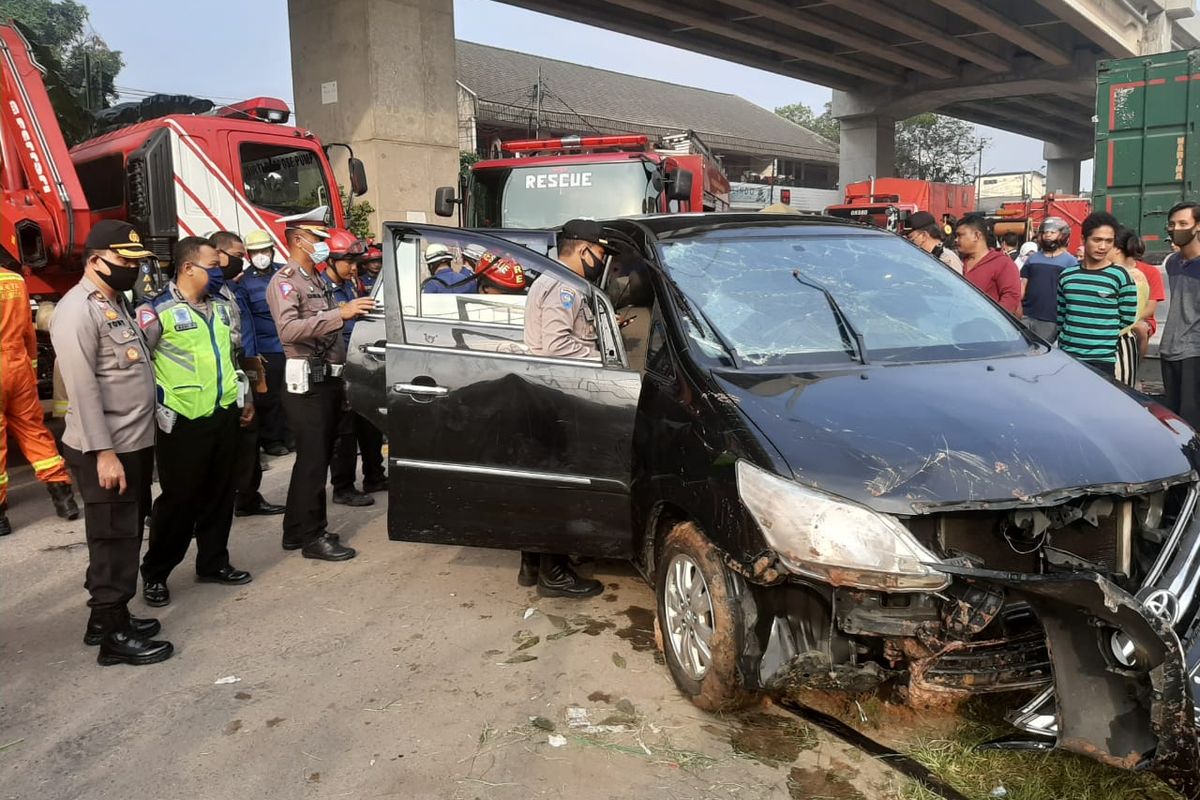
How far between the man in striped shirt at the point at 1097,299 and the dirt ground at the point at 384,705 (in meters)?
3.04

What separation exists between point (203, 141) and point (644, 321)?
569cm

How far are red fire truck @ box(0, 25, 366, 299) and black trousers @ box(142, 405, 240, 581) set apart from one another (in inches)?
144

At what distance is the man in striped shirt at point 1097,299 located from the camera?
5.06 meters

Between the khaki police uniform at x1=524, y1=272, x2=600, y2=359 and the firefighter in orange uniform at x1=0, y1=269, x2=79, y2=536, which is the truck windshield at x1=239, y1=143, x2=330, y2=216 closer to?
→ the firefighter in orange uniform at x1=0, y1=269, x2=79, y2=536

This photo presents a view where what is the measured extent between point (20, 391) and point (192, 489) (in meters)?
2.07

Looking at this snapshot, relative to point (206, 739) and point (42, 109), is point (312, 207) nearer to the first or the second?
point (42, 109)

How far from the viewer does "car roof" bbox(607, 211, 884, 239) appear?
3.83 m

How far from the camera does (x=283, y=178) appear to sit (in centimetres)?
826

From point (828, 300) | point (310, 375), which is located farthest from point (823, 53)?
point (828, 300)

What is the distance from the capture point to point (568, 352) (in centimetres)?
380

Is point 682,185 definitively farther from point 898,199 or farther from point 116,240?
point 898,199

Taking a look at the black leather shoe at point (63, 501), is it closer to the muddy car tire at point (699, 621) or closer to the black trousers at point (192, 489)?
the black trousers at point (192, 489)

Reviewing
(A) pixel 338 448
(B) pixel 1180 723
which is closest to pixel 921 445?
(B) pixel 1180 723

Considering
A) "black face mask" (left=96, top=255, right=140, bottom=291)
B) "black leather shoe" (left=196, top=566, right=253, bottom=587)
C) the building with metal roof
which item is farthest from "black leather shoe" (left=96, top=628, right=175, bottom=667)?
the building with metal roof
